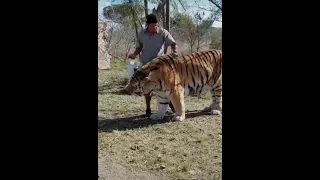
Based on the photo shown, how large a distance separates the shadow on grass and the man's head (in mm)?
1125

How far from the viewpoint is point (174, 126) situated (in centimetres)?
510

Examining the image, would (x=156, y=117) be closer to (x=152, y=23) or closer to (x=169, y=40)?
(x=169, y=40)

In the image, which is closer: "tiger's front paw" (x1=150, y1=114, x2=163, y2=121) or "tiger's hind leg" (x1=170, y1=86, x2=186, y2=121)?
"tiger's hind leg" (x1=170, y1=86, x2=186, y2=121)

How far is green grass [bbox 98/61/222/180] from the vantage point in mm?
3600

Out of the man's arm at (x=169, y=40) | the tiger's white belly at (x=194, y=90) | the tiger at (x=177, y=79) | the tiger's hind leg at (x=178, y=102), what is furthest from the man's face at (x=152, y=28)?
the tiger's white belly at (x=194, y=90)

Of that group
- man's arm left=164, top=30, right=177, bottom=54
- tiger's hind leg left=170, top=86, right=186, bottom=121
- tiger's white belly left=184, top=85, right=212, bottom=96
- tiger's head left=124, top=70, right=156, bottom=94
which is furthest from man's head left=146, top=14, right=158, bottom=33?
tiger's white belly left=184, top=85, right=212, bottom=96

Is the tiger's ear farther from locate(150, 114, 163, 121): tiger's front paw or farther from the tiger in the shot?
locate(150, 114, 163, 121): tiger's front paw

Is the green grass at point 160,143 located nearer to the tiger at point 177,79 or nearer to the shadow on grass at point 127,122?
the shadow on grass at point 127,122

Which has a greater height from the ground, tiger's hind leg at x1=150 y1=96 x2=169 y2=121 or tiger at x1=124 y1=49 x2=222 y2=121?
tiger at x1=124 y1=49 x2=222 y2=121

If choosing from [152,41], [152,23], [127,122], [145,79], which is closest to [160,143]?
[145,79]

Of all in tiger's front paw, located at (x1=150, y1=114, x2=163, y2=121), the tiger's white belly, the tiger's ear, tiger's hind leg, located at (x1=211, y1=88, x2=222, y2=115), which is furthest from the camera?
tiger's hind leg, located at (x1=211, y1=88, x2=222, y2=115)
